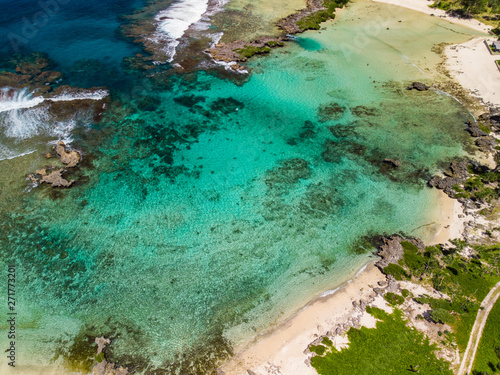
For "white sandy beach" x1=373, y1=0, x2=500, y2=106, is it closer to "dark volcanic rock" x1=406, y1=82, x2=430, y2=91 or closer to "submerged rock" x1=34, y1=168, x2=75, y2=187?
"dark volcanic rock" x1=406, y1=82, x2=430, y2=91

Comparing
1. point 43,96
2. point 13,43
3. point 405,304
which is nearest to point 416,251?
point 405,304

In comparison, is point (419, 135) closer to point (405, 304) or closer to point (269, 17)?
point (405, 304)

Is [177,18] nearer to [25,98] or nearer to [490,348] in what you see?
[25,98]

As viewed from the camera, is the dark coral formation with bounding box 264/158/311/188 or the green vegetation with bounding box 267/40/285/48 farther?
the green vegetation with bounding box 267/40/285/48

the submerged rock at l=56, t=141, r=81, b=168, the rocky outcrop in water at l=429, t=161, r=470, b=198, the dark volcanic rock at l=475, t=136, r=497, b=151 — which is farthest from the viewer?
the dark volcanic rock at l=475, t=136, r=497, b=151

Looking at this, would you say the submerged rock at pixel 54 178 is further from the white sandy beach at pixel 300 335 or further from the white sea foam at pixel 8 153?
the white sandy beach at pixel 300 335

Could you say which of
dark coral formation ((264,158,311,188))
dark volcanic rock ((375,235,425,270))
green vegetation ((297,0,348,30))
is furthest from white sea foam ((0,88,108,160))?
green vegetation ((297,0,348,30))

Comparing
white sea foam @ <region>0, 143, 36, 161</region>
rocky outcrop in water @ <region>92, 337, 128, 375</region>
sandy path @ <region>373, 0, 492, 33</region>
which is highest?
sandy path @ <region>373, 0, 492, 33</region>

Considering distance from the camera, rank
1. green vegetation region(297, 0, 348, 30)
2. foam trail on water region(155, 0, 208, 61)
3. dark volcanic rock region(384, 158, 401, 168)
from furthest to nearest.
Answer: green vegetation region(297, 0, 348, 30)
foam trail on water region(155, 0, 208, 61)
dark volcanic rock region(384, 158, 401, 168)
